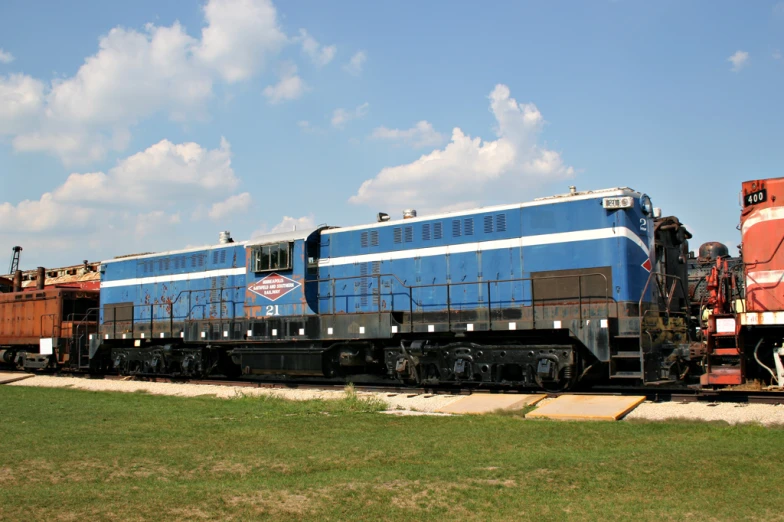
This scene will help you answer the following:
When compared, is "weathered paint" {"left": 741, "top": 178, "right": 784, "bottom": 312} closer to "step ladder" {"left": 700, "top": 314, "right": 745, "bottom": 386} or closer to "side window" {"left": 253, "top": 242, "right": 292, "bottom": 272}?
"step ladder" {"left": 700, "top": 314, "right": 745, "bottom": 386}

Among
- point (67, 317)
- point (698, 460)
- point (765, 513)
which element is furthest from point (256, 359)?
point (765, 513)

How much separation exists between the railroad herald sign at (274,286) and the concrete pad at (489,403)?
5.94 meters

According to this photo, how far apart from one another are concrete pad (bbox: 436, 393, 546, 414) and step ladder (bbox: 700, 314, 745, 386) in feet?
8.97

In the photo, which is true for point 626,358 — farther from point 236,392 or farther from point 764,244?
point 236,392

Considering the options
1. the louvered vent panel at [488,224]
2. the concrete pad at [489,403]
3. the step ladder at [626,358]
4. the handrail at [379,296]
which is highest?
the louvered vent panel at [488,224]

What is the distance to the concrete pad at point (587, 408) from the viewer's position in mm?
9742

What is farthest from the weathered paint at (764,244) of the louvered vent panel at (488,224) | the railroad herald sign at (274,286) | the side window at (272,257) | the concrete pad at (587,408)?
the side window at (272,257)

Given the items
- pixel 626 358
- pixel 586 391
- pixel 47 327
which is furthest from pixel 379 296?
pixel 47 327

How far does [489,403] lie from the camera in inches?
448

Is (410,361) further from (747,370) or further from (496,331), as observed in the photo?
(747,370)

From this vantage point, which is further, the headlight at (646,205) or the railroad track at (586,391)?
the headlight at (646,205)

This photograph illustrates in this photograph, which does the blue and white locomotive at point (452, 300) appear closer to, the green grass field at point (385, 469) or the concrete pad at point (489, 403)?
the concrete pad at point (489, 403)

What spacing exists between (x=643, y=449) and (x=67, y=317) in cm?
2070

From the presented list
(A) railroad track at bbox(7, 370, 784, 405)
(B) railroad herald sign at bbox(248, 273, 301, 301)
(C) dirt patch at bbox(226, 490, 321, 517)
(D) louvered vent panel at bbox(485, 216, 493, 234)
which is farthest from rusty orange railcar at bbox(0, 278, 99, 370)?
(C) dirt patch at bbox(226, 490, 321, 517)
